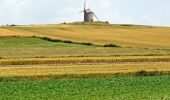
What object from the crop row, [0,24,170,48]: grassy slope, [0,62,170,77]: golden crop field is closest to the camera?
[0,62,170,77]: golden crop field

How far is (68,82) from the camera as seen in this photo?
36969 millimetres

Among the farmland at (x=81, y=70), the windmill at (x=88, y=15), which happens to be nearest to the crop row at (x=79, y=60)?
the farmland at (x=81, y=70)

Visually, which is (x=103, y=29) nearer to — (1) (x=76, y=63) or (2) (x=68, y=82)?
(1) (x=76, y=63)

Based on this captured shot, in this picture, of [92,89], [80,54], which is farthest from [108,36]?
[92,89]

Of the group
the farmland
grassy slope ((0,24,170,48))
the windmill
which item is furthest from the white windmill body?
the farmland

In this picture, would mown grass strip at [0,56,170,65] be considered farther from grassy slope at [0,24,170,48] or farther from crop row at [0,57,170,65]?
grassy slope at [0,24,170,48]

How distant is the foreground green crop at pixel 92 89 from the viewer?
96.6 feet

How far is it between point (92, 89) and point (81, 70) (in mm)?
11482

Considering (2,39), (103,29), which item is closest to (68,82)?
(2,39)

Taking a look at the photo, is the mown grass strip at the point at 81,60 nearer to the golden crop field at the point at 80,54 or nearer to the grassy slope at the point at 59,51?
the golden crop field at the point at 80,54

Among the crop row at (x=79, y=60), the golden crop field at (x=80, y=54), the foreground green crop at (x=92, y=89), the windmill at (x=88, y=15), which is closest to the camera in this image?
the foreground green crop at (x=92, y=89)

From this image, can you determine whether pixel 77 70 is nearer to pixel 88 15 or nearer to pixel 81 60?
pixel 81 60

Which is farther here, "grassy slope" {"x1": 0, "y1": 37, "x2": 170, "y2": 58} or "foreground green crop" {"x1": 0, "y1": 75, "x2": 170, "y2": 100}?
"grassy slope" {"x1": 0, "y1": 37, "x2": 170, "y2": 58}

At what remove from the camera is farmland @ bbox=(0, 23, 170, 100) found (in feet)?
104
